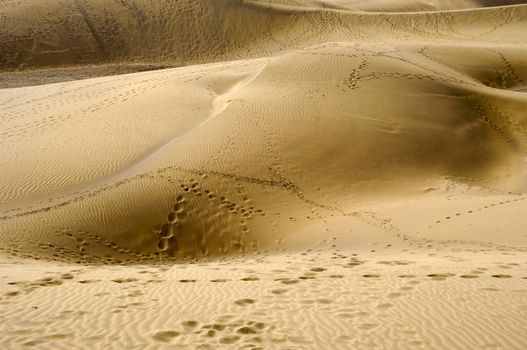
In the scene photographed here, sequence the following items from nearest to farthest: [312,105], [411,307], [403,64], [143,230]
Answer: [411,307] → [143,230] → [312,105] → [403,64]

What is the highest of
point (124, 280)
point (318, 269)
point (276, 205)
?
point (276, 205)

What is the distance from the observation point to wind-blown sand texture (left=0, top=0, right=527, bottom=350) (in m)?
4.50

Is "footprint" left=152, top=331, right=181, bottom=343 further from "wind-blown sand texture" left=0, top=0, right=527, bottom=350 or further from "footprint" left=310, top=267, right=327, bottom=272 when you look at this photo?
"footprint" left=310, top=267, right=327, bottom=272

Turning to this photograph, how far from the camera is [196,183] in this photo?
9.73m

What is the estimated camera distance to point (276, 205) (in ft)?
31.3

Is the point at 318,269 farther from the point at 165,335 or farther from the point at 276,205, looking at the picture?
the point at 276,205

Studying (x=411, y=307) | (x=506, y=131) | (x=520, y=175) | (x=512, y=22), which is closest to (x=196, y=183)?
(x=411, y=307)

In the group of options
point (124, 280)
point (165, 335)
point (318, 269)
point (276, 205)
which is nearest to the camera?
point (165, 335)

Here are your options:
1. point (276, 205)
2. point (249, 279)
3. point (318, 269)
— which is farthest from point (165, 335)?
point (276, 205)

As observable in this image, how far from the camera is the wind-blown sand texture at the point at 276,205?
4.50 metres

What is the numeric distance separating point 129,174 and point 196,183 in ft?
4.35

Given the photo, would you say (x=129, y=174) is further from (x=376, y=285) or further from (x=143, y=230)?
(x=376, y=285)

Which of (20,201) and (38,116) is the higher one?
(38,116)

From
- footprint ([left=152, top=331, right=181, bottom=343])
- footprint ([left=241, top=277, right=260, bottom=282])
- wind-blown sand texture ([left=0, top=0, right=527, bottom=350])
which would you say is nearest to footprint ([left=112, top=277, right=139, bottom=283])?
wind-blown sand texture ([left=0, top=0, right=527, bottom=350])
